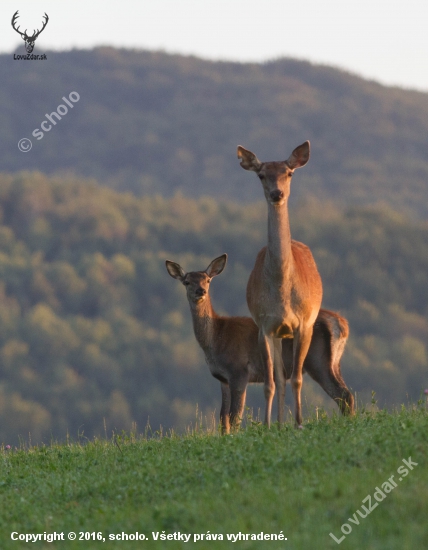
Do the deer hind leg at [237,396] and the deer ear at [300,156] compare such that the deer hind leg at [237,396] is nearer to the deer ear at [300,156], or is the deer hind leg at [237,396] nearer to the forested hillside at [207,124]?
the deer ear at [300,156]

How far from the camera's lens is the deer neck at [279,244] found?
10.5 meters

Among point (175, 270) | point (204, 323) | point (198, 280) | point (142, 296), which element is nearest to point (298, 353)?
point (204, 323)

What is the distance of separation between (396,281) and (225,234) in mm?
16688

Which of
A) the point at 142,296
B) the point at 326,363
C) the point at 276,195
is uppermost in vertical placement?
the point at 142,296

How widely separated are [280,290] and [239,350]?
232 centimetres

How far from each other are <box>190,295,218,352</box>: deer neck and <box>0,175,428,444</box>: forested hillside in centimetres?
3907

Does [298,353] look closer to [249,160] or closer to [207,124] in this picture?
[249,160]

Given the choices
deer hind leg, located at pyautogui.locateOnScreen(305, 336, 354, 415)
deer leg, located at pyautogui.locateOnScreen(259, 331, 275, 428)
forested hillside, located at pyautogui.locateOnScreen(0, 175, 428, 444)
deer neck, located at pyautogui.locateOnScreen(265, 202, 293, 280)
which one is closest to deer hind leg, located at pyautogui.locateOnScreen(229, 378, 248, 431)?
deer hind leg, located at pyautogui.locateOnScreen(305, 336, 354, 415)

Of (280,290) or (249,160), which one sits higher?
(249,160)

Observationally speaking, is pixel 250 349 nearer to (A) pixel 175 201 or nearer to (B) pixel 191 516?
(B) pixel 191 516

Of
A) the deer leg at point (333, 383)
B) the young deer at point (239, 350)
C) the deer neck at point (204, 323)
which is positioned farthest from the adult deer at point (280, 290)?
the deer neck at point (204, 323)

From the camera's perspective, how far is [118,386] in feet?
221

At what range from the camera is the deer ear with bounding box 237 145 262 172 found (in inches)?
423

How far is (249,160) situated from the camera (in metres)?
10.8
